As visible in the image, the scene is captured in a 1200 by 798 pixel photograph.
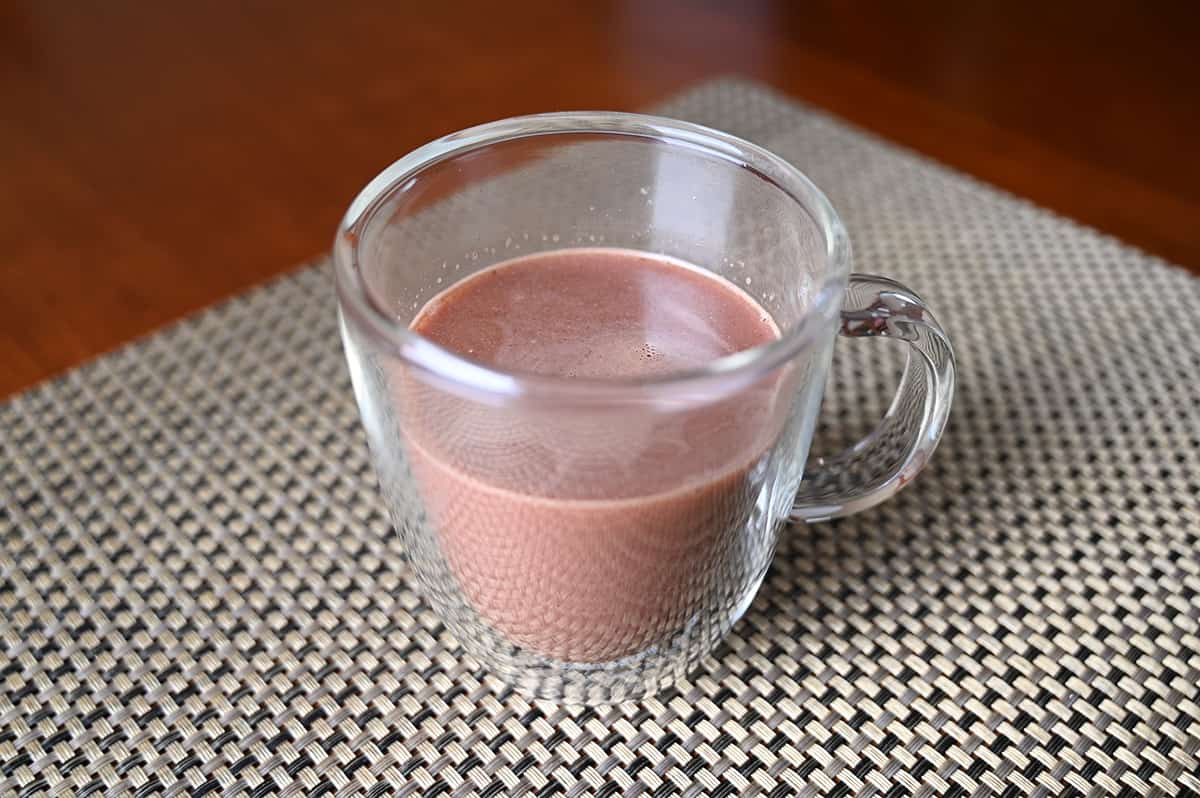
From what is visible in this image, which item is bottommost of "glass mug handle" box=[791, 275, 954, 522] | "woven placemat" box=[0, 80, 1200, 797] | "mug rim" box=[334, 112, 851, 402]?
"woven placemat" box=[0, 80, 1200, 797]

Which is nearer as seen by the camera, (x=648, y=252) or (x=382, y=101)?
(x=648, y=252)

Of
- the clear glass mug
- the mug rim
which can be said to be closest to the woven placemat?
the clear glass mug

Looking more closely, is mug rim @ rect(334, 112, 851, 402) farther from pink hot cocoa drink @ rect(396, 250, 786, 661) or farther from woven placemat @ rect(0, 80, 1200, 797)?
woven placemat @ rect(0, 80, 1200, 797)

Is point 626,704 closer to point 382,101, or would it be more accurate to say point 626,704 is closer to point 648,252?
point 648,252

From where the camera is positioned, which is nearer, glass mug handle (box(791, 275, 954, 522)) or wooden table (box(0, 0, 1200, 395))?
glass mug handle (box(791, 275, 954, 522))

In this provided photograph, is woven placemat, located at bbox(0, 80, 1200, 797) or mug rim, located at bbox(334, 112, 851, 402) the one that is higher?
mug rim, located at bbox(334, 112, 851, 402)

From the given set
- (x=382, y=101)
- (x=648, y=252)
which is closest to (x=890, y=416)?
(x=648, y=252)
